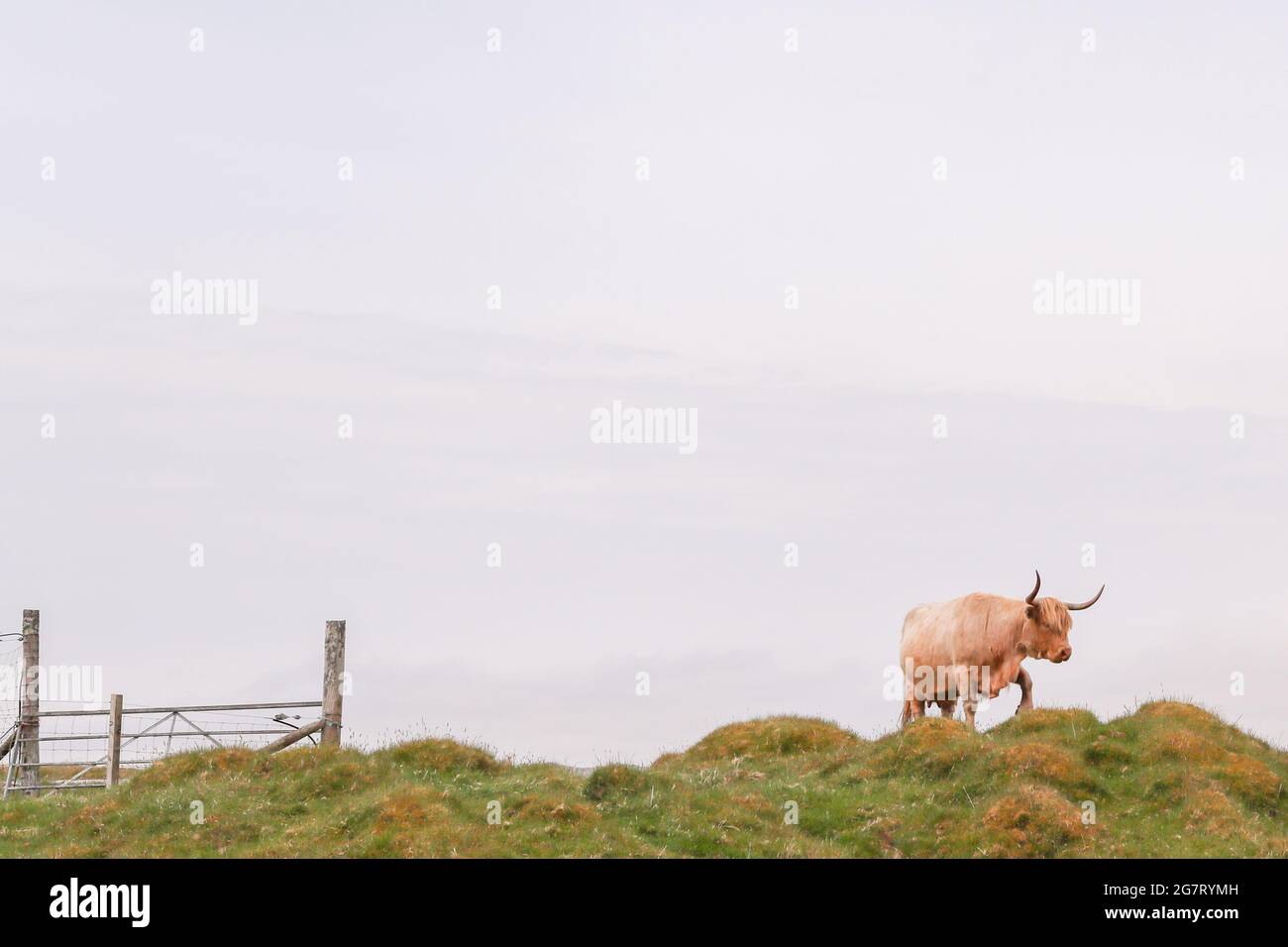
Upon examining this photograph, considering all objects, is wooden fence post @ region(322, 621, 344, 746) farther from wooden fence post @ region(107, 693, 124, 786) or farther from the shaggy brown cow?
the shaggy brown cow

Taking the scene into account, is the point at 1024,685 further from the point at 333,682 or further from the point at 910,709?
the point at 333,682

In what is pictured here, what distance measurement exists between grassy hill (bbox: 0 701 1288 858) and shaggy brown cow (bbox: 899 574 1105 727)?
416 cm

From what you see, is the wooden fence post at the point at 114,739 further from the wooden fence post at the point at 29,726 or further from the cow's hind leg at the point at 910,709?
the cow's hind leg at the point at 910,709

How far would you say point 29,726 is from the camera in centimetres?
2803

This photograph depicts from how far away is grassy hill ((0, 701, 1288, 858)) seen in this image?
1852cm

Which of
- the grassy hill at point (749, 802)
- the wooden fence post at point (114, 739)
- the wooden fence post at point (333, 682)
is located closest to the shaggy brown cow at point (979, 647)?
the grassy hill at point (749, 802)

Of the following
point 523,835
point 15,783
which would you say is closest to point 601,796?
point 523,835

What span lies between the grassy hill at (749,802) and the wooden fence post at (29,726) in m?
3.65

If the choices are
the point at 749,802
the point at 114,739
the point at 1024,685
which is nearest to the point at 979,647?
the point at 1024,685

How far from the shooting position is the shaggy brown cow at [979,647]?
28.5 meters

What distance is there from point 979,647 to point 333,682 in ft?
46.3
